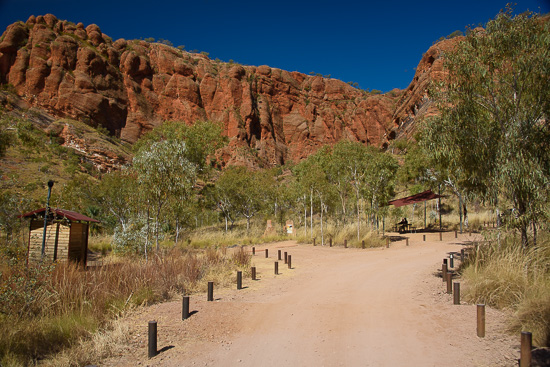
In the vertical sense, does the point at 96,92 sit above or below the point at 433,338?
above

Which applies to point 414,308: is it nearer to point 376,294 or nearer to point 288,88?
point 376,294

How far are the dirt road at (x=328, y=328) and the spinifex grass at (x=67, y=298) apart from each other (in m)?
0.82

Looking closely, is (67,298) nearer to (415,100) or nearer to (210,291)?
(210,291)

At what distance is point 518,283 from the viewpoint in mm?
7664

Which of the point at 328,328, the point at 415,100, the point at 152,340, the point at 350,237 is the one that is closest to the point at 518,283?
the point at 328,328

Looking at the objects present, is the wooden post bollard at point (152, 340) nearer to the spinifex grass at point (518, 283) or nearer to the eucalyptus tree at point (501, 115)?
the spinifex grass at point (518, 283)

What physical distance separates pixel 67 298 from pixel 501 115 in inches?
487

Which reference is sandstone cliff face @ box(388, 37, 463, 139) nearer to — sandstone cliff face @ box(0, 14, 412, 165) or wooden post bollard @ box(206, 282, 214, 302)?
sandstone cliff face @ box(0, 14, 412, 165)

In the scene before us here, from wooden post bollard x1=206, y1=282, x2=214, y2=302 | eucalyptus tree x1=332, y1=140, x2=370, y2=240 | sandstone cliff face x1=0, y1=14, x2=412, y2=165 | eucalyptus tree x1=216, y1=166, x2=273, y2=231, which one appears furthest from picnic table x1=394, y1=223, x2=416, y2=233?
sandstone cliff face x1=0, y1=14, x2=412, y2=165

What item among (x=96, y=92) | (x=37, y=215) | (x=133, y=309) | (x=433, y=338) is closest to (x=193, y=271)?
(x=133, y=309)

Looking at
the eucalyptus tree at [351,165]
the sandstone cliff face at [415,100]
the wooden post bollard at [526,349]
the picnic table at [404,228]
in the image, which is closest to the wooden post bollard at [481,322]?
the wooden post bollard at [526,349]

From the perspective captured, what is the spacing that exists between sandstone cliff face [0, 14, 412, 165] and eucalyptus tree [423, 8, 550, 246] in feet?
188

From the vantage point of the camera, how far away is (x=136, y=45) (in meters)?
87.4

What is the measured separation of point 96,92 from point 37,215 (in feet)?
223
